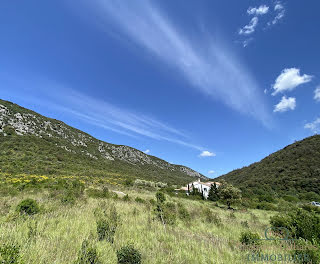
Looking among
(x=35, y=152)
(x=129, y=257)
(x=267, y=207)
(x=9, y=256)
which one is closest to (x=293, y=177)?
(x=267, y=207)

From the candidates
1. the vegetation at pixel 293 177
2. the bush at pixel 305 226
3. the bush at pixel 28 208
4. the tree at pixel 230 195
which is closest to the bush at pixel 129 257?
the bush at pixel 28 208

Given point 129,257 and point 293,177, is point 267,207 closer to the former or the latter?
point 293,177

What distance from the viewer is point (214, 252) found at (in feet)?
15.0

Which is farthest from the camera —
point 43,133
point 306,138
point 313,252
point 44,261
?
point 306,138

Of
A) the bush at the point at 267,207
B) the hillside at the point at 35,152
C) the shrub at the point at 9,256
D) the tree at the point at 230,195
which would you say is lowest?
the bush at the point at 267,207

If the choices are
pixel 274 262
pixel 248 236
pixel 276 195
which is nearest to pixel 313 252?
pixel 274 262

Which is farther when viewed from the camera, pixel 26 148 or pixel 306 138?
pixel 306 138

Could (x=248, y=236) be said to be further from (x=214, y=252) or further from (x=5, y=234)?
(x=5, y=234)

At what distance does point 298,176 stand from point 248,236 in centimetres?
5523

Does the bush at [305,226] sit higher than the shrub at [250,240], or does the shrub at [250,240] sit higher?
the bush at [305,226]

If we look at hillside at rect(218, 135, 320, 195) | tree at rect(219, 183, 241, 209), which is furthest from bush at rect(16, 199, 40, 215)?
hillside at rect(218, 135, 320, 195)

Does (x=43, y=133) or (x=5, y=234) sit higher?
(x=43, y=133)

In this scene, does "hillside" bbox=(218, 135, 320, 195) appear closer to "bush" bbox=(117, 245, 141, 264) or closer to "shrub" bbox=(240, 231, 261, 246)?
"shrub" bbox=(240, 231, 261, 246)

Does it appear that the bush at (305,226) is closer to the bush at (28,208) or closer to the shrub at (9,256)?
the shrub at (9,256)
